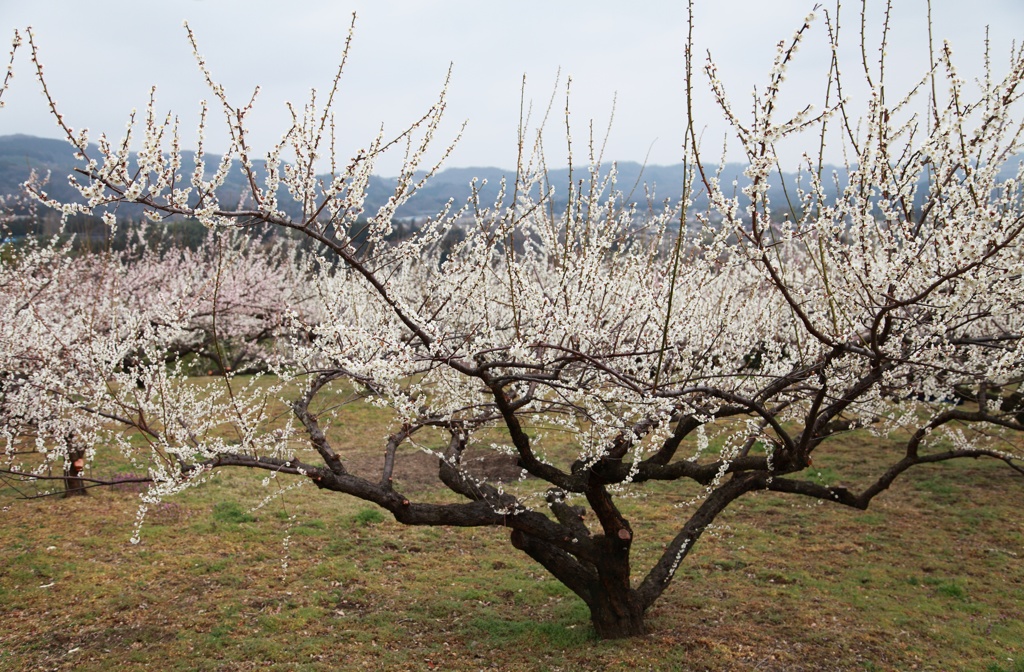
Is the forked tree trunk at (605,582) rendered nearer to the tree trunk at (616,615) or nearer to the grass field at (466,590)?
the tree trunk at (616,615)

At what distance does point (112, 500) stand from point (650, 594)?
6.64 metres

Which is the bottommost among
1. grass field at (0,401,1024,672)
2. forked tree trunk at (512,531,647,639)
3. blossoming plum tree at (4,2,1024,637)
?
grass field at (0,401,1024,672)

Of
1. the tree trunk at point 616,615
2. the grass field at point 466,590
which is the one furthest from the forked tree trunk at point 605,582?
the grass field at point 466,590

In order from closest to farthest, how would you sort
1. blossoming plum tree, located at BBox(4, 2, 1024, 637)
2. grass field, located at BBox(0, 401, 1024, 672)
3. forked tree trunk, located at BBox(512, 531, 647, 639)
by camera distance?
blossoming plum tree, located at BBox(4, 2, 1024, 637) < grass field, located at BBox(0, 401, 1024, 672) < forked tree trunk, located at BBox(512, 531, 647, 639)

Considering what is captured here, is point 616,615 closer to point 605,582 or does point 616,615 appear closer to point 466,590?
point 605,582

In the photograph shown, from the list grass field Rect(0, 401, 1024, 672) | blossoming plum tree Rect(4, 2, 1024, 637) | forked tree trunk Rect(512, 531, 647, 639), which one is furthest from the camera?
forked tree trunk Rect(512, 531, 647, 639)

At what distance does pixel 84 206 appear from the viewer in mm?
2570

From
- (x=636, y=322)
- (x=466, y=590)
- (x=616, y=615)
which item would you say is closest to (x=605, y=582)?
(x=616, y=615)

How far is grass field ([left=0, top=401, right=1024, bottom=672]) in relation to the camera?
492cm

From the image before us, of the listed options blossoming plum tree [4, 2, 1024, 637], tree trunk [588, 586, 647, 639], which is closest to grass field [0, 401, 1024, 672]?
tree trunk [588, 586, 647, 639]

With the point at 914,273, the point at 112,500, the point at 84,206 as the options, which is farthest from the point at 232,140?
the point at 112,500

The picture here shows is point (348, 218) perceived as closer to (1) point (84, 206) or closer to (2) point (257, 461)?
(1) point (84, 206)

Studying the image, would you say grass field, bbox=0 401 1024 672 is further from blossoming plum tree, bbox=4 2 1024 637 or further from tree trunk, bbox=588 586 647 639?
blossoming plum tree, bbox=4 2 1024 637

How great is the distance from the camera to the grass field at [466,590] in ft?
16.1
